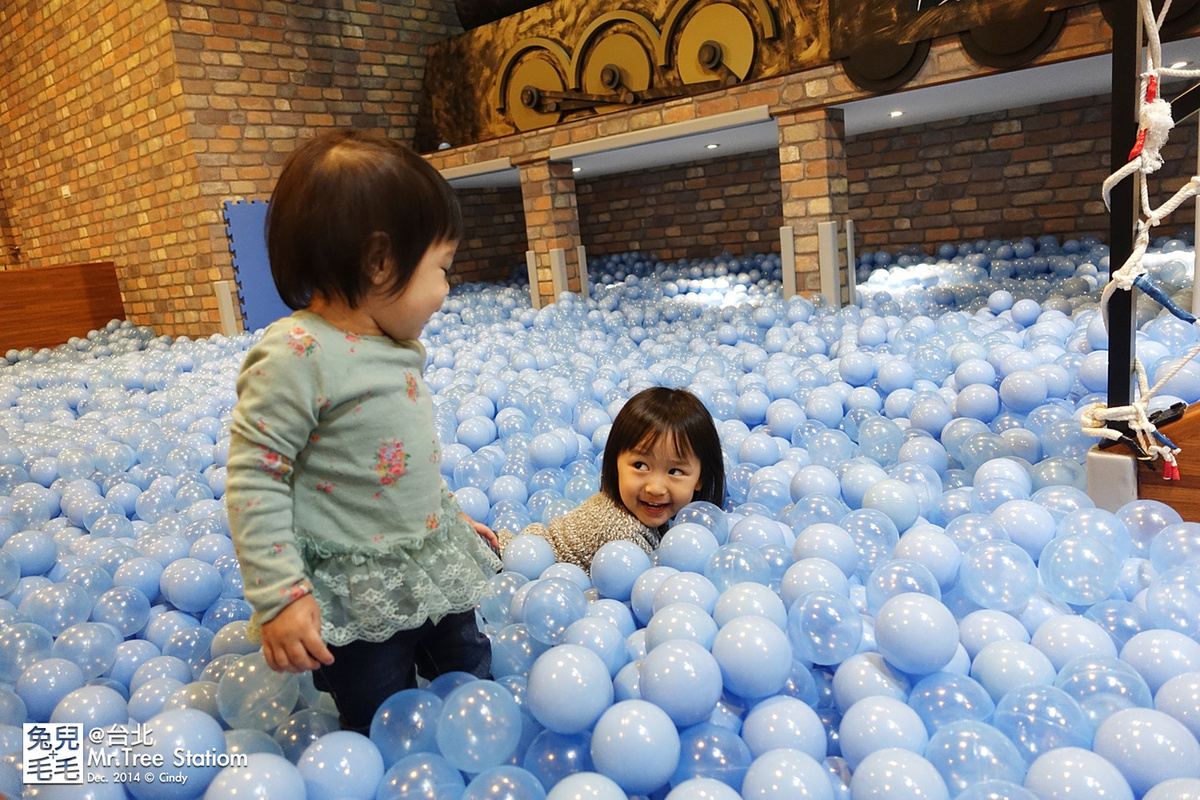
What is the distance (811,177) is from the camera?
4.21 metres

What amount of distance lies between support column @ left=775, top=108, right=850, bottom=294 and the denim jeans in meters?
3.40

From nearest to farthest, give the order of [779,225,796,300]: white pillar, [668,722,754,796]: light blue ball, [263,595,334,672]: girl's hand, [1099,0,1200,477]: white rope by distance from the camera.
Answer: [263,595,334,672]: girl's hand < [668,722,754,796]: light blue ball < [1099,0,1200,477]: white rope < [779,225,796,300]: white pillar

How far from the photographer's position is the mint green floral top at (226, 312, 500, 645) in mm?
999

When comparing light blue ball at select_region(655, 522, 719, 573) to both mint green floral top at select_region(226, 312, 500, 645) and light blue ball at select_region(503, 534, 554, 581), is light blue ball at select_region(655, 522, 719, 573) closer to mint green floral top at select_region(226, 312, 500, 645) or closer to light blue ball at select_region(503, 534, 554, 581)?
light blue ball at select_region(503, 534, 554, 581)

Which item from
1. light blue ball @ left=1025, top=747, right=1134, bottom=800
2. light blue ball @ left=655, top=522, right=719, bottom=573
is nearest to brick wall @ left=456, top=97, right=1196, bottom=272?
light blue ball @ left=655, top=522, right=719, bottom=573

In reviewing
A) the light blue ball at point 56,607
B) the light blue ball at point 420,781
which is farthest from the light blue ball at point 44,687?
the light blue ball at point 420,781

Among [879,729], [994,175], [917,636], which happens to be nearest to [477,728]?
[879,729]

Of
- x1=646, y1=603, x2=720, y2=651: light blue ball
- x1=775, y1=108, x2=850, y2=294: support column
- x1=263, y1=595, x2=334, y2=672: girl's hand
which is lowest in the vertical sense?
x1=646, y1=603, x2=720, y2=651: light blue ball

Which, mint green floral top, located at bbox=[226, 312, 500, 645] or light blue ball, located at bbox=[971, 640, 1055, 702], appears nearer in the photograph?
mint green floral top, located at bbox=[226, 312, 500, 645]

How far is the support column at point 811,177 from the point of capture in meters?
4.15

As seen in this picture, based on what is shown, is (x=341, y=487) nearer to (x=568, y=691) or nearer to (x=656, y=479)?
(x=568, y=691)

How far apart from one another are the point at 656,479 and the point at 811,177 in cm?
293

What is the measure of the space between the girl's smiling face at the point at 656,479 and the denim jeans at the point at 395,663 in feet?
1.75

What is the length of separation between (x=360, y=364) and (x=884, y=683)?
34.7 inches
